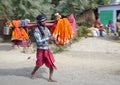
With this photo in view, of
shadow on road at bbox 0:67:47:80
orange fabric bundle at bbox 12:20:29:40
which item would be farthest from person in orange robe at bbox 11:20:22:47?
shadow on road at bbox 0:67:47:80

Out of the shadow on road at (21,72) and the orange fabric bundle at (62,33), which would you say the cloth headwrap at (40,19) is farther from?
the orange fabric bundle at (62,33)

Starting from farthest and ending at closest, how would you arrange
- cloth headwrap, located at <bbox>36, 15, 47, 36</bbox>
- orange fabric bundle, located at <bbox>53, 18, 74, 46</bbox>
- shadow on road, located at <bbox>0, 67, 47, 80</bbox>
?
orange fabric bundle, located at <bbox>53, 18, 74, 46</bbox> → shadow on road, located at <bbox>0, 67, 47, 80</bbox> → cloth headwrap, located at <bbox>36, 15, 47, 36</bbox>

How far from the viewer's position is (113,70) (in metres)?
9.72

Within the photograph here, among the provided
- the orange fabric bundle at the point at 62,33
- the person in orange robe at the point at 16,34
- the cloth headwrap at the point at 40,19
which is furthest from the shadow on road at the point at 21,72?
the person in orange robe at the point at 16,34

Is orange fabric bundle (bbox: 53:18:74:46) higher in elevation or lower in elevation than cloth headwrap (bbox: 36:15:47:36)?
lower

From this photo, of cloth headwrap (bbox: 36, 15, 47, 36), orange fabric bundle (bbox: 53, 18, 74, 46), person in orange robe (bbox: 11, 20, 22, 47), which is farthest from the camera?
person in orange robe (bbox: 11, 20, 22, 47)

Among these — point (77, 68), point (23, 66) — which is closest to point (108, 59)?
point (77, 68)

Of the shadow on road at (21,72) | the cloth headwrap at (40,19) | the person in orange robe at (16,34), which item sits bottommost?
the shadow on road at (21,72)

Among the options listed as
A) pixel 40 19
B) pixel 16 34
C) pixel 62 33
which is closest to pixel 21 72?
pixel 62 33

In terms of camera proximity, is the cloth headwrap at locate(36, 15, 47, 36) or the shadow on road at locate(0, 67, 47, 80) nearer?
the cloth headwrap at locate(36, 15, 47, 36)

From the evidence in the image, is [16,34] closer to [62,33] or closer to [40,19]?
[62,33]

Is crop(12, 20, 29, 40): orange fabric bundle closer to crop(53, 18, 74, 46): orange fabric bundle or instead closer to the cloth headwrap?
crop(53, 18, 74, 46): orange fabric bundle

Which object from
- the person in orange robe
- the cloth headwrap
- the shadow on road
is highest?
the cloth headwrap

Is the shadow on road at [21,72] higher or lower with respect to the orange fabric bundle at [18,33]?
lower
